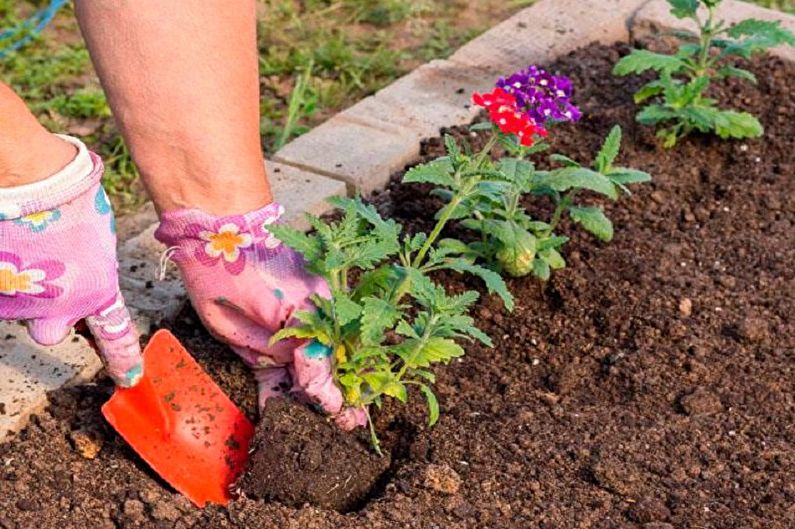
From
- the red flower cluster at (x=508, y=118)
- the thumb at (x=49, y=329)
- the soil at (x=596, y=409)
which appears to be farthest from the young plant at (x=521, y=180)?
the thumb at (x=49, y=329)

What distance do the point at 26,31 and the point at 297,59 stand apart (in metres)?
0.85

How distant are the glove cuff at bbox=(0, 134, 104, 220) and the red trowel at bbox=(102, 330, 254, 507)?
1.42 ft

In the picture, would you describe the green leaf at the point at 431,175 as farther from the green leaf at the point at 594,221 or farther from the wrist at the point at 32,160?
the wrist at the point at 32,160

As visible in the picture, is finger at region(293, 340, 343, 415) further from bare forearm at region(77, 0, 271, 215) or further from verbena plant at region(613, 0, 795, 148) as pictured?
verbena plant at region(613, 0, 795, 148)

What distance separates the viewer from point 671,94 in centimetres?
345

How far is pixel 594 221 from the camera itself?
2930 mm

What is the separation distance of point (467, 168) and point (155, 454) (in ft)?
2.61

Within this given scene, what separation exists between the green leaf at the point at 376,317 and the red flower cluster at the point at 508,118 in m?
0.40

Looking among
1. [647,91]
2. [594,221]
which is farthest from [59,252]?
[647,91]

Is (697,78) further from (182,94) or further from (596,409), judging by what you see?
(182,94)

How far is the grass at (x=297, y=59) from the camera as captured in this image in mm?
3789

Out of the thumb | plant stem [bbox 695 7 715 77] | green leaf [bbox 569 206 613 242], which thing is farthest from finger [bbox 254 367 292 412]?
plant stem [bbox 695 7 715 77]

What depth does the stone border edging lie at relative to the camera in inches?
106

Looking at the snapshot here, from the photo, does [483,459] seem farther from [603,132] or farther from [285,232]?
[603,132]
